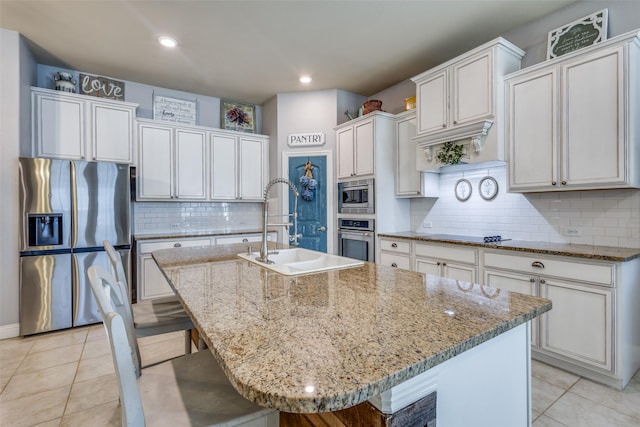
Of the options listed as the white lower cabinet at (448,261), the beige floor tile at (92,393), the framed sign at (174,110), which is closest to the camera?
the beige floor tile at (92,393)

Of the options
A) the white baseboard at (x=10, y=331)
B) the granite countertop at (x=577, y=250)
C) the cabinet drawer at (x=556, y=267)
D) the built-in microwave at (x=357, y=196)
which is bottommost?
the white baseboard at (x=10, y=331)

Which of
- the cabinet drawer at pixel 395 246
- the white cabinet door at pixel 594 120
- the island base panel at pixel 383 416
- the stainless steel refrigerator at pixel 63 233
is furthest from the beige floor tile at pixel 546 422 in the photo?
the stainless steel refrigerator at pixel 63 233

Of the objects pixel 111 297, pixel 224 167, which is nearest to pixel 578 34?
pixel 111 297

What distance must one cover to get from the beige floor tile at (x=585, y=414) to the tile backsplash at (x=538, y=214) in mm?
1174

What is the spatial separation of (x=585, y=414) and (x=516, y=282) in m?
0.89

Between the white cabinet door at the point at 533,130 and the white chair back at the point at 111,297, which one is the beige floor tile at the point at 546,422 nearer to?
the white cabinet door at the point at 533,130

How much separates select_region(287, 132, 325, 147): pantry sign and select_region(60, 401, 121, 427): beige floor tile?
348 cm

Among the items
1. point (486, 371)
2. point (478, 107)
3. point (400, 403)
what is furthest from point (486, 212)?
point (400, 403)

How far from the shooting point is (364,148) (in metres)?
3.84

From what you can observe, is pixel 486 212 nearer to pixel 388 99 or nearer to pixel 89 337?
pixel 388 99

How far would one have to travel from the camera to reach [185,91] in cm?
448

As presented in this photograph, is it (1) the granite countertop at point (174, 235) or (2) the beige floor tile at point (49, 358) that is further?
(1) the granite countertop at point (174, 235)

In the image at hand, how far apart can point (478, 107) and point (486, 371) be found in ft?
8.05

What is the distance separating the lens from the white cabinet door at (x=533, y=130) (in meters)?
2.44
